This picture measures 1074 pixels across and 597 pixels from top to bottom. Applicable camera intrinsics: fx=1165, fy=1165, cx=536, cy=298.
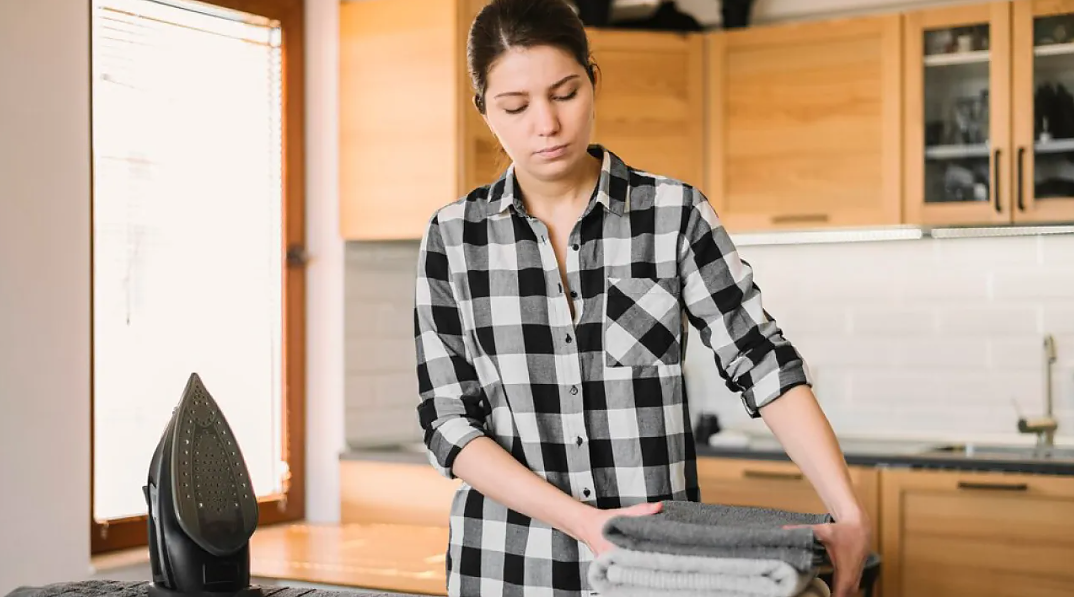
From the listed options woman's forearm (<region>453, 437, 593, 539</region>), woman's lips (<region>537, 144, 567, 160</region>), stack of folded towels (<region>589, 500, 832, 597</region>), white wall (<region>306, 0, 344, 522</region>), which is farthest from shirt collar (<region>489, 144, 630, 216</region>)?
white wall (<region>306, 0, 344, 522</region>)

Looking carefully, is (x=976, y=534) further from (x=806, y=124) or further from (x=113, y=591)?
(x=113, y=591)

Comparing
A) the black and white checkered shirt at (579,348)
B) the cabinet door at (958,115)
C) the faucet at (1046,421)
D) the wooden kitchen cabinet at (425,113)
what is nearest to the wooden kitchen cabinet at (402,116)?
the wooden kitchen cabinet at (425,113)

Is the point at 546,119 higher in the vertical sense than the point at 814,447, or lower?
higher

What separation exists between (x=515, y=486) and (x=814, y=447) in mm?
322

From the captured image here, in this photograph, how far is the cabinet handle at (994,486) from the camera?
302 centimetres

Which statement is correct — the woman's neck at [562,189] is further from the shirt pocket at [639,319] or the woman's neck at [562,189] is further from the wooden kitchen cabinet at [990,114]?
the wooden kitchen cabinet at [990,114]

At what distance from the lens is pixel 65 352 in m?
2.71

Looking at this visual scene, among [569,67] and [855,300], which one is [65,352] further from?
[855,300]

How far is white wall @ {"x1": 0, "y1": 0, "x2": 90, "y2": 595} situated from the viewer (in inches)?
102

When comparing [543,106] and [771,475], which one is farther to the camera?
[771,475]

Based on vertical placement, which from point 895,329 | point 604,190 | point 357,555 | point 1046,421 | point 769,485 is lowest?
point 357,555

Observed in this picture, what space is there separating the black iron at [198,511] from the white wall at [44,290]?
1573mm

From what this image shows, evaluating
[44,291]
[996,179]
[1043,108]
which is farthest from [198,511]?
[1043,108]

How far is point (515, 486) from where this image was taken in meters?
1.27
